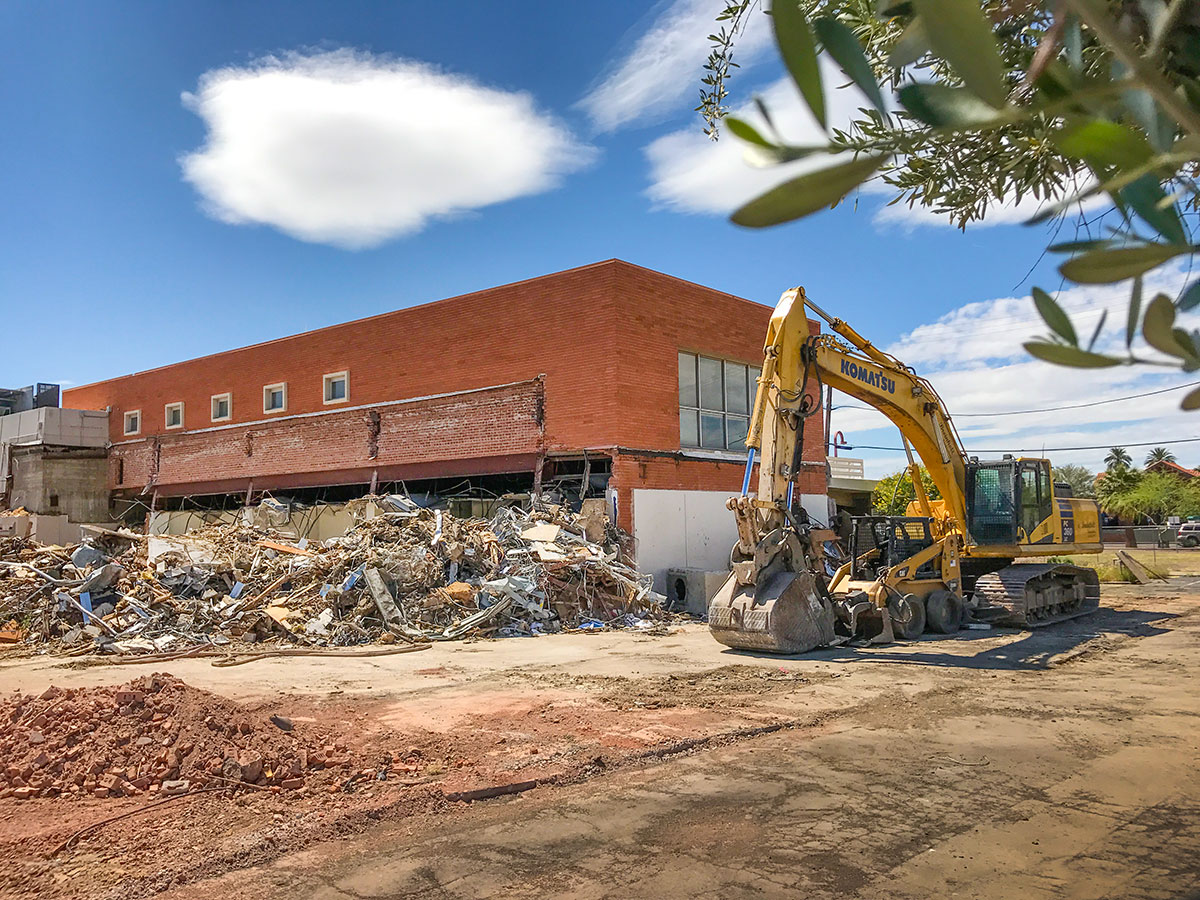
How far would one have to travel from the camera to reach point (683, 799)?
602cm

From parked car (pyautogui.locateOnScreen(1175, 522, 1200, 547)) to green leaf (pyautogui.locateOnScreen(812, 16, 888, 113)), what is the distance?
55192mm

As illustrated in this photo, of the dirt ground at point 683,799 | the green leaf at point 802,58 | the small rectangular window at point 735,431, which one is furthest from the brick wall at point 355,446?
the green leaf at point 802,58

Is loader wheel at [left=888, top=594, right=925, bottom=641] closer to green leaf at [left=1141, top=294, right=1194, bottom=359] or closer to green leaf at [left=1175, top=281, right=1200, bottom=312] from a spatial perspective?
green leaf at [left=1175, top=281, right=1200, bottom=312]

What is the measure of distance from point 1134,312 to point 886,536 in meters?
14.5

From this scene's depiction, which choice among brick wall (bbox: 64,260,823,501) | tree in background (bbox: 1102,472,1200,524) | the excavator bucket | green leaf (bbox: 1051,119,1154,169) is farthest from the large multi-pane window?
tree in background (bbox: 1102,472,1200,524)

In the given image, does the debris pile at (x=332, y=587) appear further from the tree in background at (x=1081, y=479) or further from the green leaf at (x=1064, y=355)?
the tree in background at (x=1081, y=479)

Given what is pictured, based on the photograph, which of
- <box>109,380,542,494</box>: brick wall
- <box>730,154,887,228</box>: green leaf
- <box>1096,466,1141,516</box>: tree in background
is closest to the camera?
<box>730,154,887,228</box>: green leaf

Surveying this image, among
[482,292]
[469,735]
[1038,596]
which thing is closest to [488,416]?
[482,292]

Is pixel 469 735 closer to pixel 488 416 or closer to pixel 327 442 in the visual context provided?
pixel 488 416

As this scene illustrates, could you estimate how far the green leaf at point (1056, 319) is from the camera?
1.37 m

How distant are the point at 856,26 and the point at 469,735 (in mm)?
6151

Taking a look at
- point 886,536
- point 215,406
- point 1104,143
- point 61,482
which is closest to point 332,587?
point 886,536

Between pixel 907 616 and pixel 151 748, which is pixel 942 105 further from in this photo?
pixel 907 616

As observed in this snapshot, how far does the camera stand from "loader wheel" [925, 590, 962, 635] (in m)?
14.5
